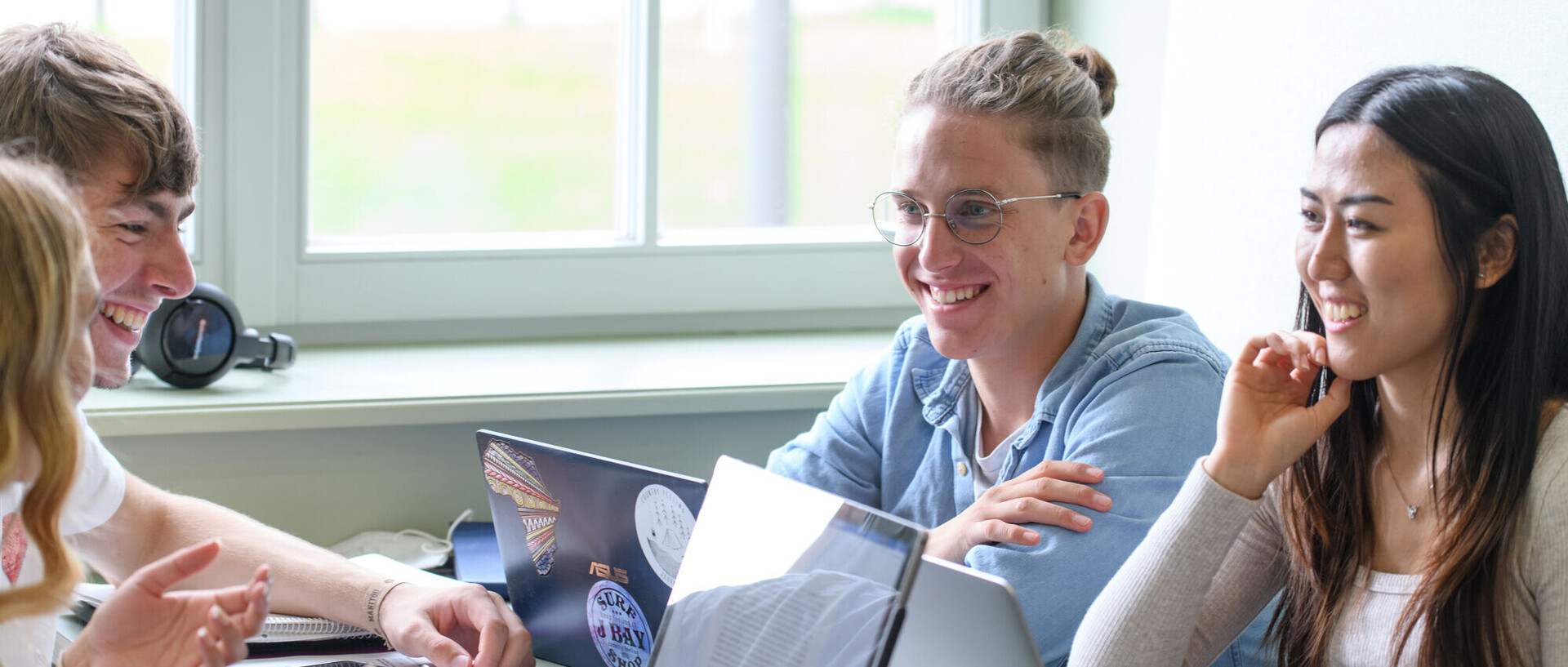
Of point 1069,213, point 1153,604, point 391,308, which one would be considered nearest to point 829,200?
point 391,308

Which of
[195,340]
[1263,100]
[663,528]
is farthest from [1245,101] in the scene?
[195,340]

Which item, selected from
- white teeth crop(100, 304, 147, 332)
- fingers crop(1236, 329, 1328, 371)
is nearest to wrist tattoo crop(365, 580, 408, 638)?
white teeth crop(100, 304, 147, 332)

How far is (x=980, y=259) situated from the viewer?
4.16 feet

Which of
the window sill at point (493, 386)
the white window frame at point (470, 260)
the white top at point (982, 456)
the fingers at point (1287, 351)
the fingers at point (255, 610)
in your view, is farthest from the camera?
the white window frame at point (470, 260)

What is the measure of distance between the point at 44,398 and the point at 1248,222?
1.31m

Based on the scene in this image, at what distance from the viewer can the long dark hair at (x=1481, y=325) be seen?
3.20ft

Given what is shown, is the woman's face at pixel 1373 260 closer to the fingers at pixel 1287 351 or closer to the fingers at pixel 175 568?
the fingers at pixel 1287 351

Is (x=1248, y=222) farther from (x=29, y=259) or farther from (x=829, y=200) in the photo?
(x=29, y=259)

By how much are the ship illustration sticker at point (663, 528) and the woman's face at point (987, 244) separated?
36cm

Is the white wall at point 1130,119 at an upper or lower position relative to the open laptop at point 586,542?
upper

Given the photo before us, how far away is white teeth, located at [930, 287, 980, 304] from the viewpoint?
1292mm

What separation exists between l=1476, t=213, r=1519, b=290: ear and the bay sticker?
71 centimetres

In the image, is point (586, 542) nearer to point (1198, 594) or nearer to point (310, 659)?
point (310, 659)

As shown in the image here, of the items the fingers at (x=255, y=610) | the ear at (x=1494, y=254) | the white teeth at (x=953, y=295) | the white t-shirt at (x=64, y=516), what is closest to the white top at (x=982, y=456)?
the white teeth at (x=953, y=295)
